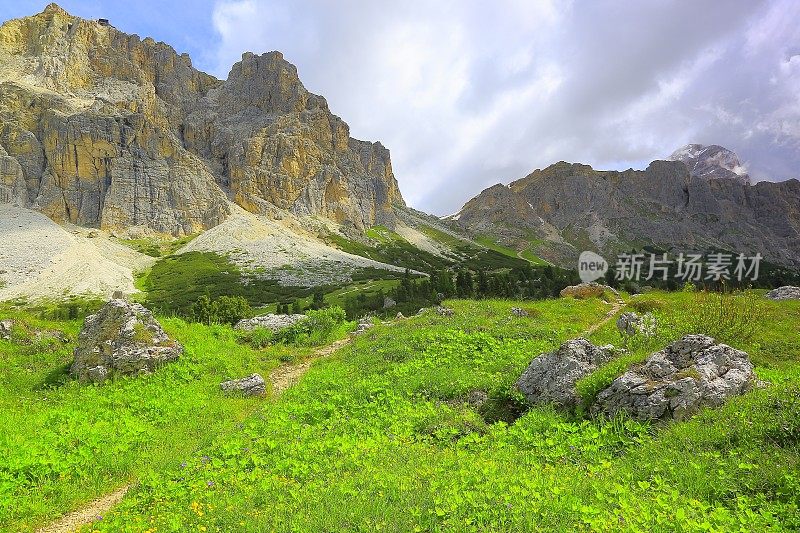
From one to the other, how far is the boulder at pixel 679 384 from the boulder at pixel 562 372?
40.2 inches

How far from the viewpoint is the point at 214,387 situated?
1599 cm

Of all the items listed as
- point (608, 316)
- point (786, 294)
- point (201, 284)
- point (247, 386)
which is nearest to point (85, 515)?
point (247, 386)

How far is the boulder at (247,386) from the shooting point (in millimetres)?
15742

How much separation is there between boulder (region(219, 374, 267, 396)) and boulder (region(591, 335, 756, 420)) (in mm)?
11710

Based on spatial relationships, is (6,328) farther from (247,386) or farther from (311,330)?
(311,330)

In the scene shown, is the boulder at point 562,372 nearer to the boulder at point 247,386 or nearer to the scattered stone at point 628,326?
the scattered stone at point 628,326

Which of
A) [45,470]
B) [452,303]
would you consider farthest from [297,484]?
[452,303]

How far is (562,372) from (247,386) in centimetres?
1130

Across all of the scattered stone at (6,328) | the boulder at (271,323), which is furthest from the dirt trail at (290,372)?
the scattered stone at (6,328)

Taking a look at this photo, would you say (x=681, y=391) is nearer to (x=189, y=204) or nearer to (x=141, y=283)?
(x=141, y=283)

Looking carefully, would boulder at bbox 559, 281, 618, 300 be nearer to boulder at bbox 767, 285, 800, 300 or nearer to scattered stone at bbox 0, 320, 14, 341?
boulder at bbox 767, 285, 800, 300

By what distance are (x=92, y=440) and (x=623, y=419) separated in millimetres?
12385

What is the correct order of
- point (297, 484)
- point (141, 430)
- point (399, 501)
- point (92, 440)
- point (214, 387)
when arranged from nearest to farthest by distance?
point (399, 501)
point (297, 484)
point (92, 440)
point (141, 430)
point (214, 387)

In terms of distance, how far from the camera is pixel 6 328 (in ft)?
62.6
